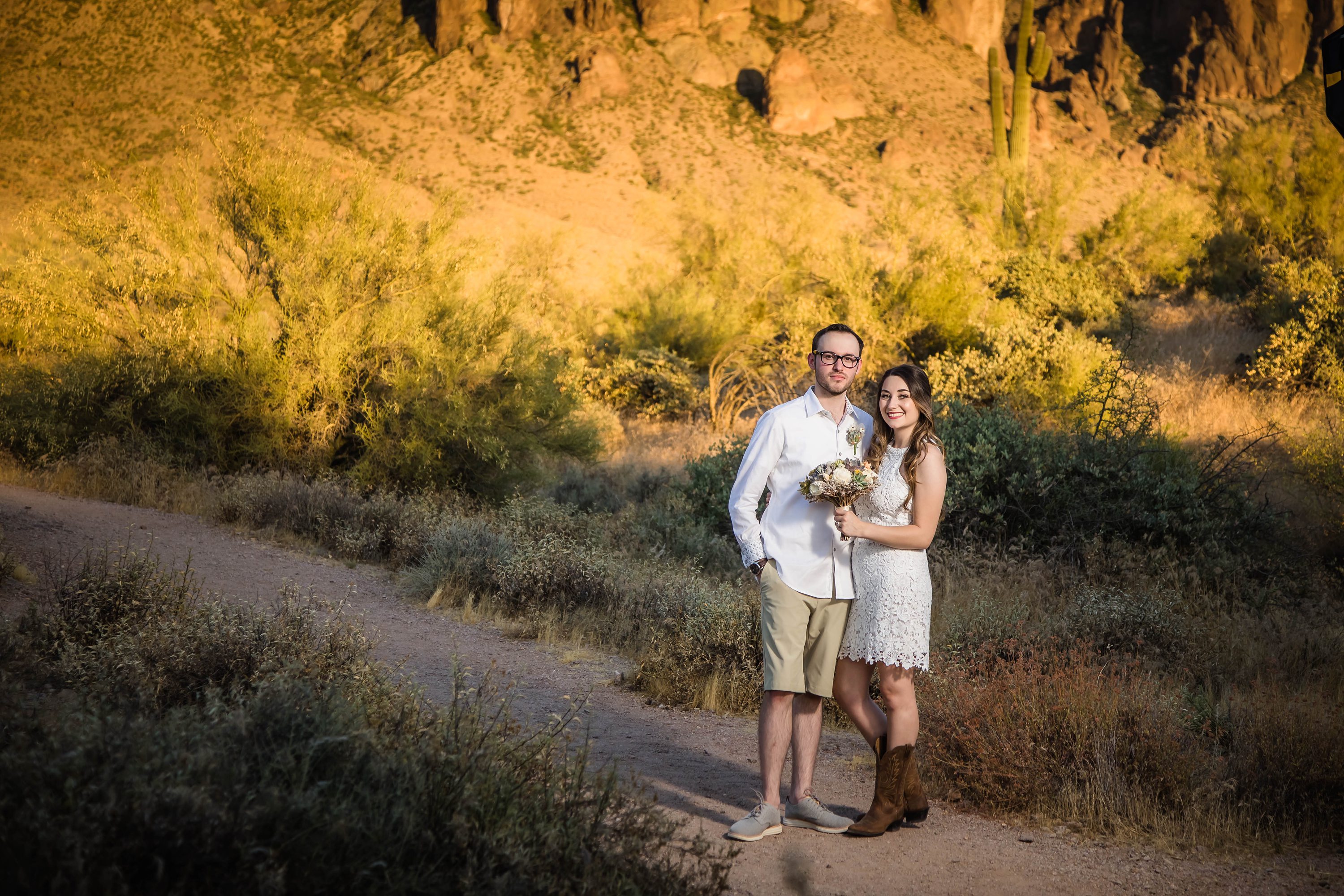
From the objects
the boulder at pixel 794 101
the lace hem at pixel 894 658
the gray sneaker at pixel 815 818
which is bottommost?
the gray sneaker at pixel 815 818

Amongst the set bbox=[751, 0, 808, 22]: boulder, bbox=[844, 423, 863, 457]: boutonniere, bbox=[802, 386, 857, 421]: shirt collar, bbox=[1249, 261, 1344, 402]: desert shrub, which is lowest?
bbox=[844, 423, 863, 457]: boutonniere

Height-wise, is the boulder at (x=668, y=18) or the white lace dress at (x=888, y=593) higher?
the boulder at (x=668, y=18)

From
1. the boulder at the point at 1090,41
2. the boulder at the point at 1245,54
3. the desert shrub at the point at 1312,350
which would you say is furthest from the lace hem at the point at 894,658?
the boulder at the point at 1245,54

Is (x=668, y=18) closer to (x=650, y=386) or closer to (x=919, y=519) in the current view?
(x=650, y=386)

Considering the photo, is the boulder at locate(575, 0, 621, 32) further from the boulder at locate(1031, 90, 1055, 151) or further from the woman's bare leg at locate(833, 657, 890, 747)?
the woman's bare leg at locate(833, 657, 890, 747)

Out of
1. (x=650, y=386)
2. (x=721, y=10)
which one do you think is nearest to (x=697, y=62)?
(x=721, y=10)

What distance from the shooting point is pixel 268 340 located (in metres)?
11.0

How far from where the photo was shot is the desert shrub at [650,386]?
18.1m

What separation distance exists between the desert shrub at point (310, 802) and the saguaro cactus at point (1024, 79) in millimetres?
22940

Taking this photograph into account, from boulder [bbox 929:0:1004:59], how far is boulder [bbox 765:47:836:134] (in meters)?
17.5

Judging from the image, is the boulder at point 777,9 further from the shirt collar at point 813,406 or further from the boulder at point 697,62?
the shirt collar at point 813,406

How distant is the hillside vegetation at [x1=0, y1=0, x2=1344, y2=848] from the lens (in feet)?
16.0

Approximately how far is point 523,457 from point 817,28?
63862mm

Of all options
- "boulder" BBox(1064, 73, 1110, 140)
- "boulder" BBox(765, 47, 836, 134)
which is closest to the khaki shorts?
"boulder" BBox(765, 47, 836, 134)
